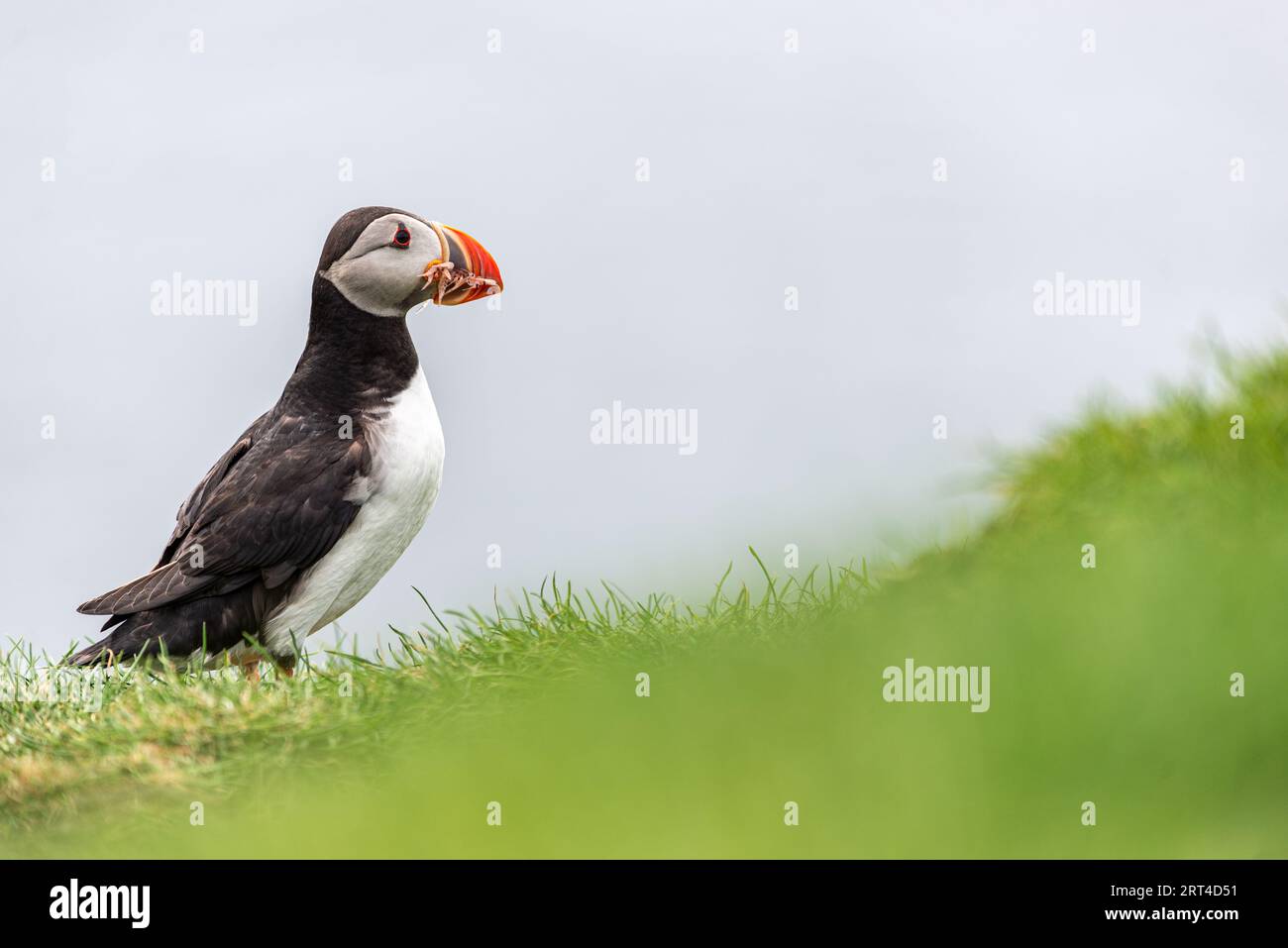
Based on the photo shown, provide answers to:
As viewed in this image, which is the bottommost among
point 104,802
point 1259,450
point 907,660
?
point 104,802

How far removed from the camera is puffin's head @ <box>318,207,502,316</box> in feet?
23.5

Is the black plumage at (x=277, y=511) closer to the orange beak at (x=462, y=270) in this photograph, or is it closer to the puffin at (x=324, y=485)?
the puffin at (x=324, y=485)

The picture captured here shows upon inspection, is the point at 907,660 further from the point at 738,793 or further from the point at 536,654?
the point at 536,654

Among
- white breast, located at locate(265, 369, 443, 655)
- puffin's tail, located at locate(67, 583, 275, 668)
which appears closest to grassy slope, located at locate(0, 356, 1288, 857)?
puffin's tail, located at locate(67, 583, 275, 668)

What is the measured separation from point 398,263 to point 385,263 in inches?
2.6

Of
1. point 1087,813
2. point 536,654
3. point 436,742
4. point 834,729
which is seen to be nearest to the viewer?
point 1087,813

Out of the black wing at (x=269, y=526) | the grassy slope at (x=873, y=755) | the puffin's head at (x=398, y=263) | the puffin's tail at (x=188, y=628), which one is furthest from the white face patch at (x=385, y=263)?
the grassy slope at (x=873, y=755)

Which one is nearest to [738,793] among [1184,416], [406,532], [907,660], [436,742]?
A: [907,660]

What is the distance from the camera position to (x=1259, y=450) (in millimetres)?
6734

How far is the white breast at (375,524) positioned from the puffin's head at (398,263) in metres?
0.59

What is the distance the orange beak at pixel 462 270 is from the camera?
23.7 feet

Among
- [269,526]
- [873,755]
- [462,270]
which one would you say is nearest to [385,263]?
[462,270]

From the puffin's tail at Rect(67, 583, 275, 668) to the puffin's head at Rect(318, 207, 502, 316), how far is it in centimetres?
165
